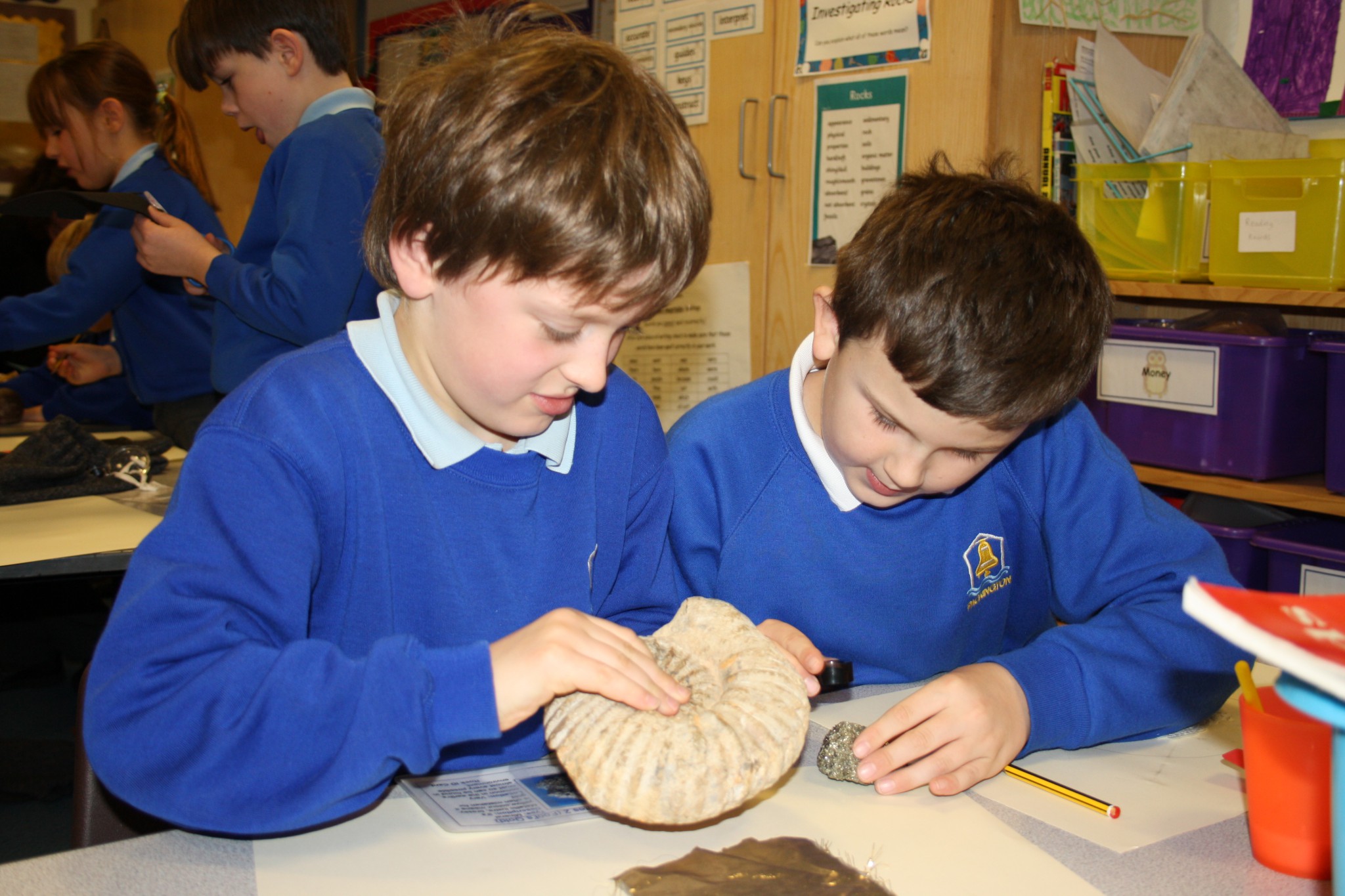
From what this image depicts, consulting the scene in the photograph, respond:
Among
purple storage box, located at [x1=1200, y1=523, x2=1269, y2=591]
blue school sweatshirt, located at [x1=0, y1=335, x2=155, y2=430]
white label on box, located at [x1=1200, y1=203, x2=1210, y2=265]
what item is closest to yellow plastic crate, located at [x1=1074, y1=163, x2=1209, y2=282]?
white label on box, located at [x1=1200, y1=203, x2=1210, y2=265]

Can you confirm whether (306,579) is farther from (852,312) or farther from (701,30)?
(701,30)

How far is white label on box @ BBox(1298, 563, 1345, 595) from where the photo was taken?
1.66 meters

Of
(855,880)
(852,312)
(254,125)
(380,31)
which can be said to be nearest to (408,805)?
(855,880)

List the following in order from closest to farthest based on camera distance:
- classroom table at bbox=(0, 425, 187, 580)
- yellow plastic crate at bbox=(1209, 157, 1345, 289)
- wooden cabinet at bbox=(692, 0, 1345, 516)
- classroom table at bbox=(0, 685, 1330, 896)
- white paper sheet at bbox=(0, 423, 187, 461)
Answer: classroom table at bbox=(0, 685, 1330, 896) → classroom table at bbox=(0, 425, 187, 580) → yellow plastic crate at bbox=(1209, 157, 1345, 289) → wooden cabinet at bbox=(692, 0, 1345, 516) → white paper sheet at bbox=(0, 423, 187, 461)

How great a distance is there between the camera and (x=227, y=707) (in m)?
0.67

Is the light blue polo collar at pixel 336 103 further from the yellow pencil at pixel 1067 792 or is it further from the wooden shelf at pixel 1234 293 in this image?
the yellow pencil at pixel 1067 792

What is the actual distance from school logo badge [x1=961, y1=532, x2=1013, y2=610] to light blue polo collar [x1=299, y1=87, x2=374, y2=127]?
4.42ft

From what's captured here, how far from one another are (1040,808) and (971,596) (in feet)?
1.27

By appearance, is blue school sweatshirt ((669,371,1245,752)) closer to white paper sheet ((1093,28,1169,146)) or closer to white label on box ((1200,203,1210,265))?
white label on box ((1200,203,1210,265))

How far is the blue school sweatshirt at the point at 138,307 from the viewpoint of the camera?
2186 millimetres

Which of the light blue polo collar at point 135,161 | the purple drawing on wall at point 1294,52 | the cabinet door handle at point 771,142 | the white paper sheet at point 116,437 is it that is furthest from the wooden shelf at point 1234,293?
the light blue polo collar at point 135,161

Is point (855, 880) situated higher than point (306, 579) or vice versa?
point (306, 579)


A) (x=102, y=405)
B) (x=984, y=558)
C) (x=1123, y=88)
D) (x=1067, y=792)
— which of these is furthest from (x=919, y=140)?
(x=102, y=405)

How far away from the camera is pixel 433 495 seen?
877mm
